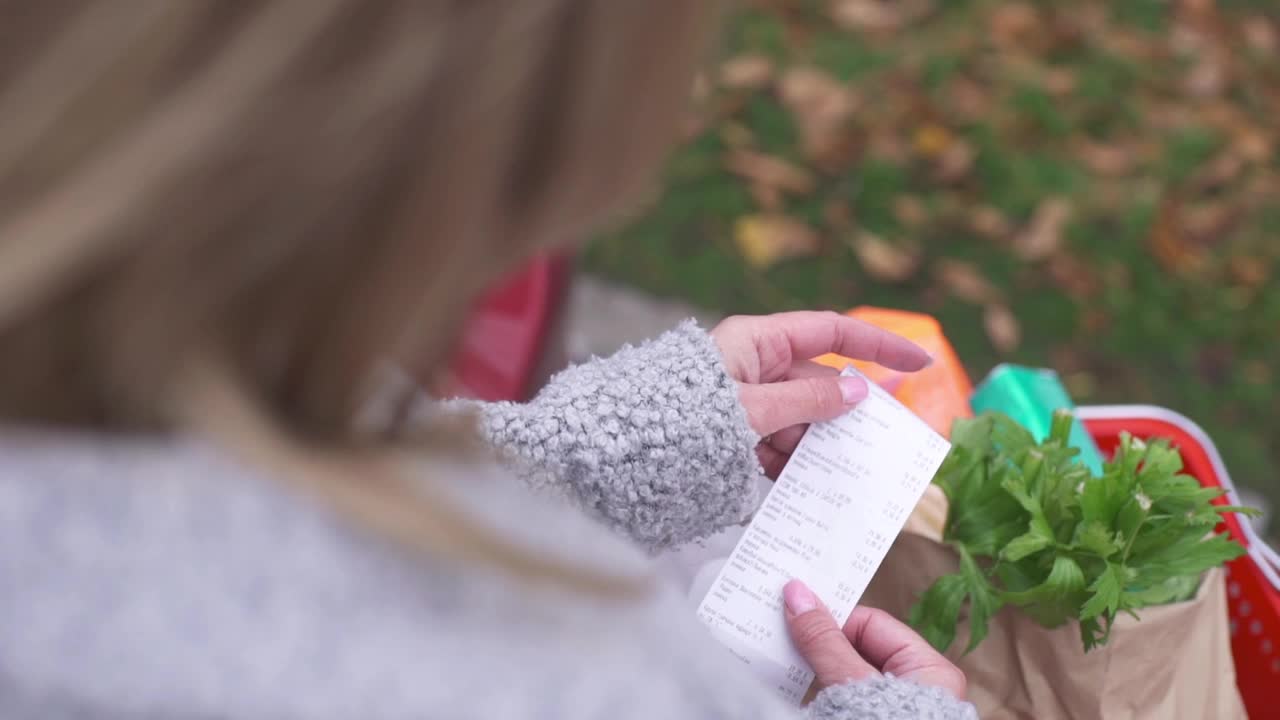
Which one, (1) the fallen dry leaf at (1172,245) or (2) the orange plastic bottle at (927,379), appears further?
(1) the fallen dry leaf at (1172,245)

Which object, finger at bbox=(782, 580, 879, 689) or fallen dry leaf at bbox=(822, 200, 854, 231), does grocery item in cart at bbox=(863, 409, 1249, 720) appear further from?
fallen dry leaf at bbox=(822, 200, 854, 231)

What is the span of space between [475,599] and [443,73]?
0.24 m

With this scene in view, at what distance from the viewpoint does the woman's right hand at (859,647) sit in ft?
3.30

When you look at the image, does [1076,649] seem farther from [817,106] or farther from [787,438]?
[817,106]

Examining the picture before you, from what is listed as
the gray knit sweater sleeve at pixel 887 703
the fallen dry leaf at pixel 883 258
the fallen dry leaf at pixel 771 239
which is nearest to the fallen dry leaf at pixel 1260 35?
the fallen dry leaf at pixel 883 258

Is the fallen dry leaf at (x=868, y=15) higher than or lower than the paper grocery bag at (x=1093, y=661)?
higher

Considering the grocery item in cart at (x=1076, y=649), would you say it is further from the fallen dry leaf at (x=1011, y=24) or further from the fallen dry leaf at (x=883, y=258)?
the fallen dry leaf at (x=1011, y=24)

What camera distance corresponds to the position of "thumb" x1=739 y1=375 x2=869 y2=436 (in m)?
1.12

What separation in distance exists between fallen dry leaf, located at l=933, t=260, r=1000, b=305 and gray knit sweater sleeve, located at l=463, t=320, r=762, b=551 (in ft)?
4.37

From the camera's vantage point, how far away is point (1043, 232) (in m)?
2.38

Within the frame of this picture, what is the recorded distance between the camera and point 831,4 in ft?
9.06

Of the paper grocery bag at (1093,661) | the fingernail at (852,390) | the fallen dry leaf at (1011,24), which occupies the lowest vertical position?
the paper grocery bag at (1093,661)

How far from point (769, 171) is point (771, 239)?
0.60 ft

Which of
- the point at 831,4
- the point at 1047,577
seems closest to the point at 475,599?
the point at 1047,577
